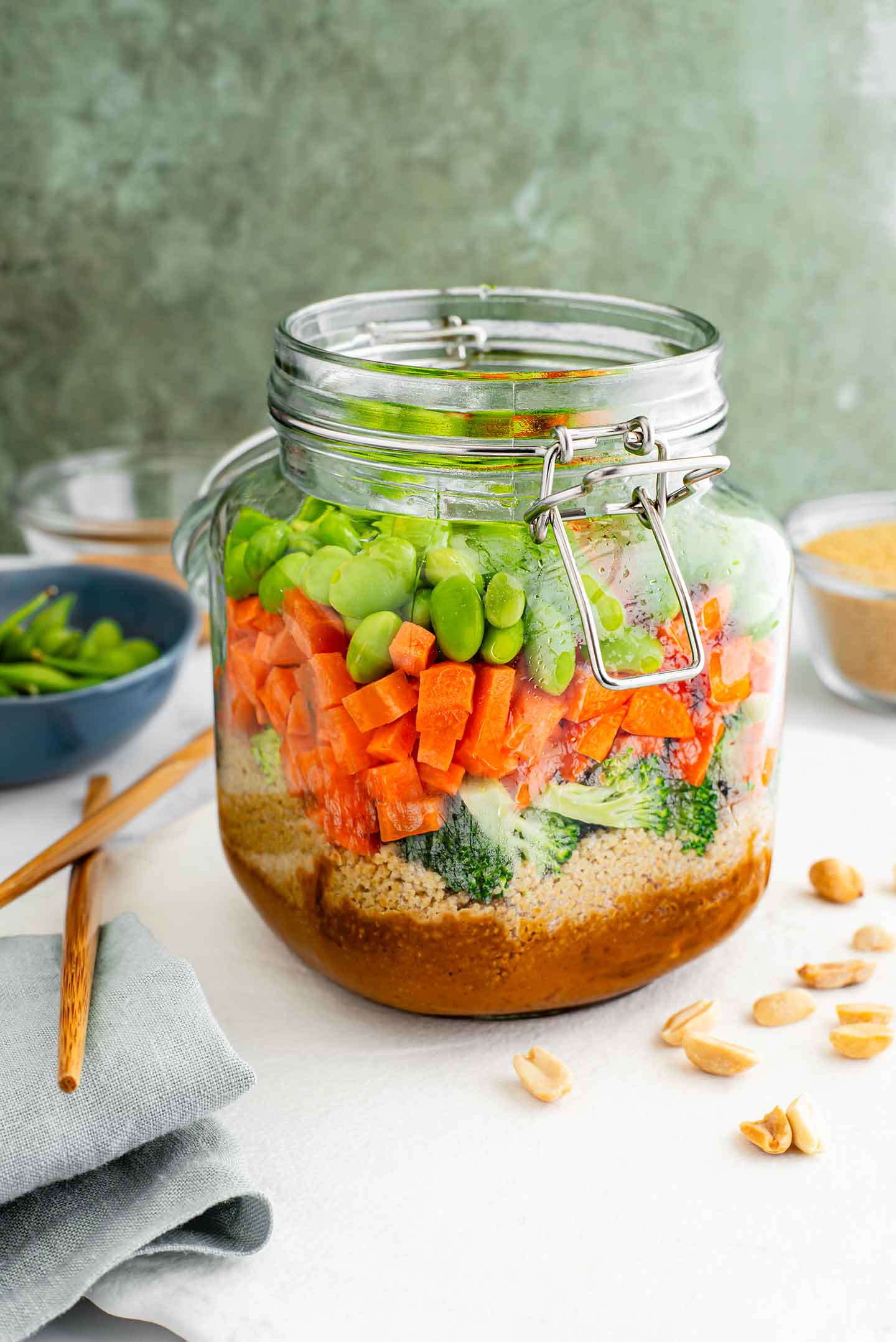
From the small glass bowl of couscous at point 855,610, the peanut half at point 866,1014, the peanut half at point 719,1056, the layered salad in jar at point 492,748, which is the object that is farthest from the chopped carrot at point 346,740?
the small glass bowl of couscous at point 855,610

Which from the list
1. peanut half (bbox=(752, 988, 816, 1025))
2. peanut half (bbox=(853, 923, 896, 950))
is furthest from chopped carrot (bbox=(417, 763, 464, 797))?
peanut half (bbox=(853, 923, 896, 950))

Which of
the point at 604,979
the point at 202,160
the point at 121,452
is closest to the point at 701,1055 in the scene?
the point at 604,979

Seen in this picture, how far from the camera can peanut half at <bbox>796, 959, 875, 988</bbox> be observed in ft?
3.24

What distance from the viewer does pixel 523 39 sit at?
7.52 feet

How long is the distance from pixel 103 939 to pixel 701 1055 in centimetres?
44

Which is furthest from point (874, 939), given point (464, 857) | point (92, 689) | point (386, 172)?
point (386, 172)

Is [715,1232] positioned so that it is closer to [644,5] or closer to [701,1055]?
[701,1055]

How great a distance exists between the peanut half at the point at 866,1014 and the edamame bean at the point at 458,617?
1.37 feet

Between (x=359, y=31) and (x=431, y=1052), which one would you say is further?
(x=359, y=31)

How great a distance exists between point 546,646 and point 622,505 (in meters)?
0.10

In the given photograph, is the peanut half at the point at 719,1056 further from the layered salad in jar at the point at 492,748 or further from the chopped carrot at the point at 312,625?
the chopped carrot at the point at 312,625

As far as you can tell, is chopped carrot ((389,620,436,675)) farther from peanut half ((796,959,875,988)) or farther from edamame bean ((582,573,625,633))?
peanut half ((796,959,875,988))

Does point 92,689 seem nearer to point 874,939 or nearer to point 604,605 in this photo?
point 604,605

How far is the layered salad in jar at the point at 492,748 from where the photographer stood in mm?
794
